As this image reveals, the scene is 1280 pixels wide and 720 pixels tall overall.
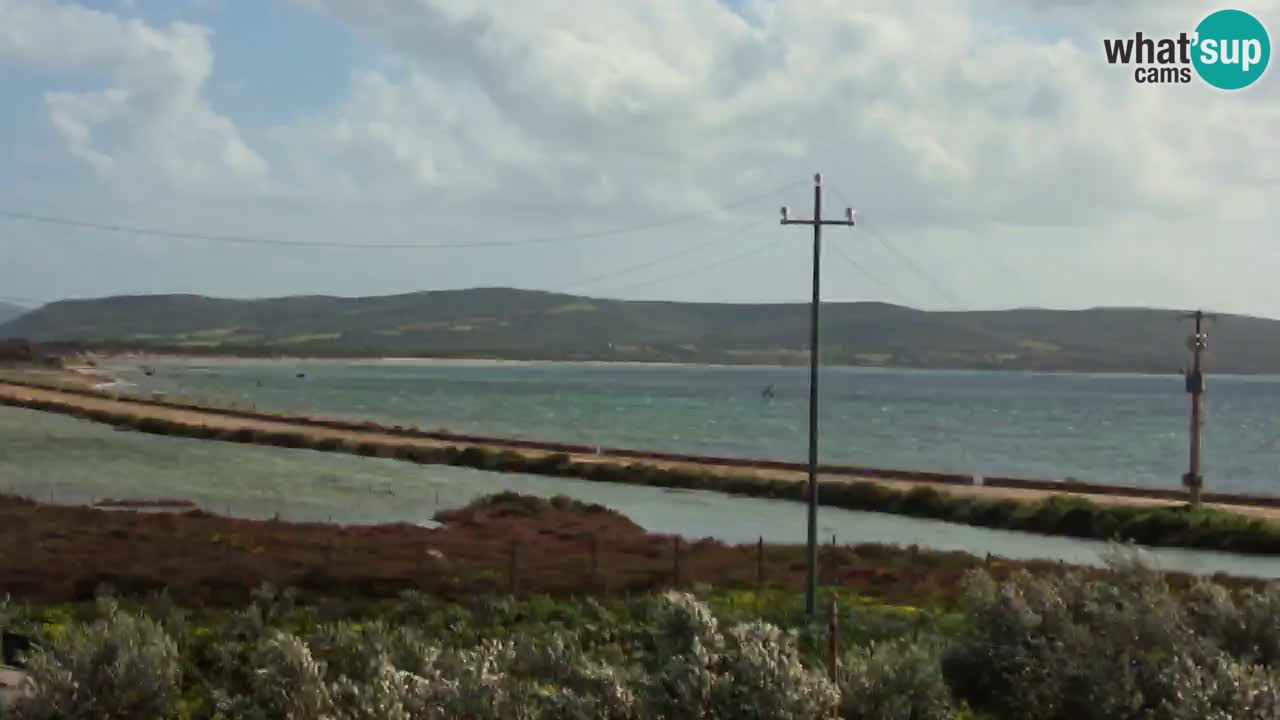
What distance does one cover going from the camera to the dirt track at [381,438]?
221 feet

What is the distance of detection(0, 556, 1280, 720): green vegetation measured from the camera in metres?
14.4

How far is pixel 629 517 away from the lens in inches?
2324

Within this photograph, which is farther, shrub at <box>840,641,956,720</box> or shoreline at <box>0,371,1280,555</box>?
shoreline at <box>0,371,1280,555</box>

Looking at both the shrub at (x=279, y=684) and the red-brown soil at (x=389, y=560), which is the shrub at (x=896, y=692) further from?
the red-brown soil at (x=389, y=560)

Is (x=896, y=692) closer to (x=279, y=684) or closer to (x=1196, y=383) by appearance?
(x=279, y=684)

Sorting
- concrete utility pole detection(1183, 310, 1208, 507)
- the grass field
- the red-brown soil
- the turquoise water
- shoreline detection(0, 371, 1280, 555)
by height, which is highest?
concrete utility pole detection(1183, 310, 1208, 507)

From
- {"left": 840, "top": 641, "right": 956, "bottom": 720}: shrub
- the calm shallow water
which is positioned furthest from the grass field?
the calm shallow water

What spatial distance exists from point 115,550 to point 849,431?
103 meters

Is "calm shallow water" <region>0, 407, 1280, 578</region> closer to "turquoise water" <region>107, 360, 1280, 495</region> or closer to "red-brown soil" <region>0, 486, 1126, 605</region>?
"red-brown soil" <region>0, 486, 1126, 605</region>

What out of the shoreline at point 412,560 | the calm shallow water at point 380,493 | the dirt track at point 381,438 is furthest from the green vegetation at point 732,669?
the dirt track at point 381,438

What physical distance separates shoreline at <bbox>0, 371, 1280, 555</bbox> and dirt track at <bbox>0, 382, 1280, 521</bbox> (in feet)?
0.37

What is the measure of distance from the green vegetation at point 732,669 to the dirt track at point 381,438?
44.2 m

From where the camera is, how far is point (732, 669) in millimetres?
14609

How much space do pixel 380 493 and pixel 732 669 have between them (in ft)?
174
